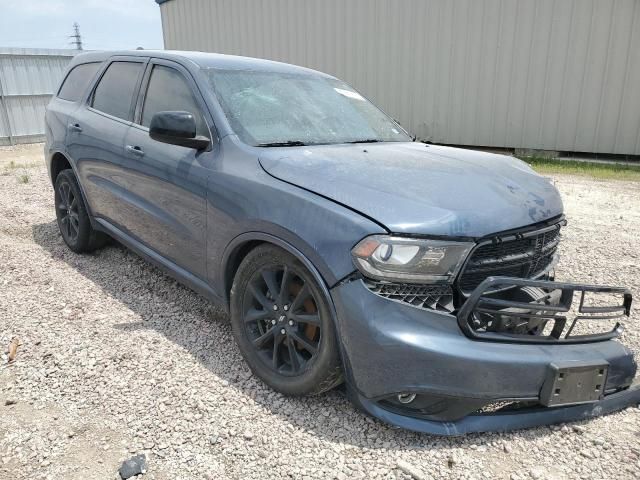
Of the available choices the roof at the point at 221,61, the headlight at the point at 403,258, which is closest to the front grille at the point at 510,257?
the headlight at the point at 403,258

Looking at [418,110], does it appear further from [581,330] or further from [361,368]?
[361,368]

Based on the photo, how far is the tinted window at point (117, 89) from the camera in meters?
3.92

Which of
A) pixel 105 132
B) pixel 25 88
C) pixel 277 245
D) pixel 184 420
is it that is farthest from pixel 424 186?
pixel 25 88

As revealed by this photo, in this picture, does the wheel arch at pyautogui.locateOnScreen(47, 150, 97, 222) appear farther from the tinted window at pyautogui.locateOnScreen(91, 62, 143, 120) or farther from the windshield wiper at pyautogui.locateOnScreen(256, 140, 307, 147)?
the windshield wiper at pyautogui.locateOnScreen(256, 140, 307, 147)

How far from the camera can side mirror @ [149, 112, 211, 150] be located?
9.46 ft

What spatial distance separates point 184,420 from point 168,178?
4.91 feet

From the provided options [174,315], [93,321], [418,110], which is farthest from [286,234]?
[418,110]

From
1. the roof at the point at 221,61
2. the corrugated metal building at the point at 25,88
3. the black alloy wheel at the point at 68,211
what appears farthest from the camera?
the corrugated metal building at the point at 25,88

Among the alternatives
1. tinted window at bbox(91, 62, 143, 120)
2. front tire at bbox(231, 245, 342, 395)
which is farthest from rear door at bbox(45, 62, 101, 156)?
front tire at bbox(231, 245, 342, 395)

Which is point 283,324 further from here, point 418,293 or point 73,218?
point 73,218

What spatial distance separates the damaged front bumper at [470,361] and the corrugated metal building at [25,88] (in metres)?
16.7

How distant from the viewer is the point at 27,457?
2.27 metres

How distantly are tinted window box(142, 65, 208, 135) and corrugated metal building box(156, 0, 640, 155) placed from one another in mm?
8852

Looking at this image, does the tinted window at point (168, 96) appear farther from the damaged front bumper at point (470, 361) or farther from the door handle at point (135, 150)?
the damaged front bumper at point (470, 361)
